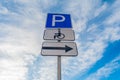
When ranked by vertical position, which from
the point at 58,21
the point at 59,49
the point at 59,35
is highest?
the point at 58,21

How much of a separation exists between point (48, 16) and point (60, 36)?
853 mm

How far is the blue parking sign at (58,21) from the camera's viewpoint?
14.5 ft

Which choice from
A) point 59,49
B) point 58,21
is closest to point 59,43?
point 59,49

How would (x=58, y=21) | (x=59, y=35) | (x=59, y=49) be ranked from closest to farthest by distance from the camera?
(x=59, y=49) → (x=59, y=35) → (x=58, y=21)

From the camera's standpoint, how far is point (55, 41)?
4066 mm

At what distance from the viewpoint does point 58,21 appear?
453cm

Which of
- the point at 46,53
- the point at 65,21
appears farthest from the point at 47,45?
the point at 65,21

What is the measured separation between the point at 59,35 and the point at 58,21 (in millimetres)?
541

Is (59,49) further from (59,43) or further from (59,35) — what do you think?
(59,35)

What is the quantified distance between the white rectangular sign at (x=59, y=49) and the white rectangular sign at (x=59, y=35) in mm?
101

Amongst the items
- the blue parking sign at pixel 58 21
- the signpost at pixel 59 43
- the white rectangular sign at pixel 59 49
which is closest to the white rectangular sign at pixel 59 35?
the signpost at pixel 59 43

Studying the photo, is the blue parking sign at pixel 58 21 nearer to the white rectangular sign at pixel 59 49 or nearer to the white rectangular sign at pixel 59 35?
the white rectangular sign at pixel 59 35

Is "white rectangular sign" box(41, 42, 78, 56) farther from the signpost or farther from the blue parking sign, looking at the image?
the blue parking sign

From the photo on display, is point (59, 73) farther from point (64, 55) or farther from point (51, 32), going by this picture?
point (51, 32)
